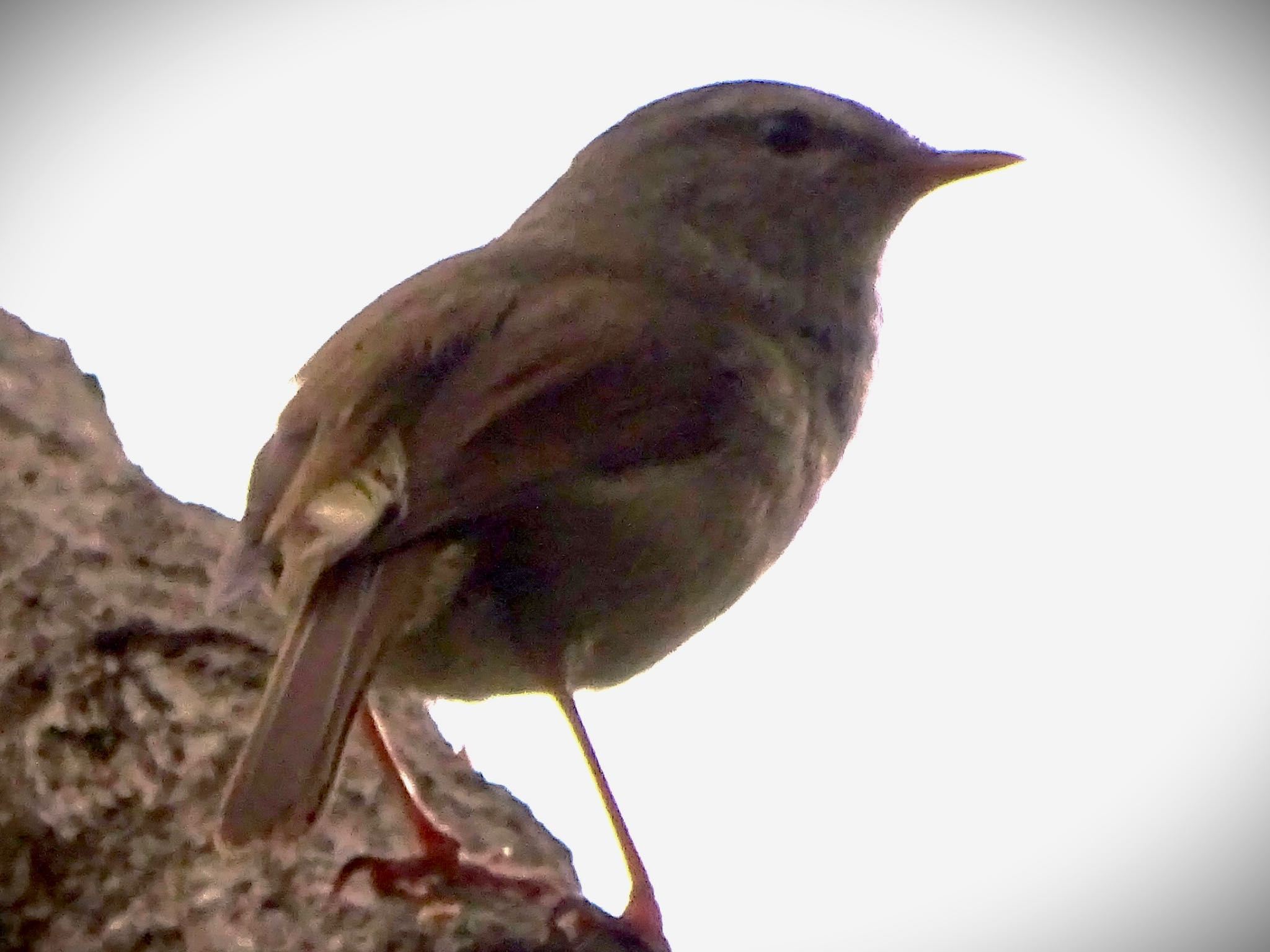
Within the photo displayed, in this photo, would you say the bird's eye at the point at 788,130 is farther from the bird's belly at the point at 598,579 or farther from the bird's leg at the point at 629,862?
the bird's leg at the point at 629,862

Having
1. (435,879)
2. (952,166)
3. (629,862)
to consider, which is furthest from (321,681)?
(952,166)

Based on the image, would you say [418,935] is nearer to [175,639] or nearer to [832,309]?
[175,639]

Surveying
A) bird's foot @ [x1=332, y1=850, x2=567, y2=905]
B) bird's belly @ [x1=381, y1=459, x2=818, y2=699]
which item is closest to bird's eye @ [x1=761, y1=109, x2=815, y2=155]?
A: bird's belly @ [x1=381, y1=459, x2=818, y2=699]

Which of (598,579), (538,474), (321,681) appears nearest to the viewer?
(321,681)

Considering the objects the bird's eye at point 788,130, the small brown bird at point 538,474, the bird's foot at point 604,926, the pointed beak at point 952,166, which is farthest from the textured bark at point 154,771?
the pointed beak at point 952,166

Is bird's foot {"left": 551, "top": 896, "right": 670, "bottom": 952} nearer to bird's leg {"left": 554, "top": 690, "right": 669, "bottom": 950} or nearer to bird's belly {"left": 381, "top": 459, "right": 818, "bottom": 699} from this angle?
bird's leg {"left": 554, "top": 690, "right": 669, "bottom": 950}

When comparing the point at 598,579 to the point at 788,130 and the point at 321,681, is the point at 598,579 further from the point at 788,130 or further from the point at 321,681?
the point at 788,130
